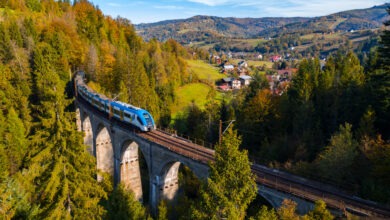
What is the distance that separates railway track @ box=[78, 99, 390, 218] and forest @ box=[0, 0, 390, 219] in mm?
1995

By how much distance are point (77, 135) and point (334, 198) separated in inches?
786

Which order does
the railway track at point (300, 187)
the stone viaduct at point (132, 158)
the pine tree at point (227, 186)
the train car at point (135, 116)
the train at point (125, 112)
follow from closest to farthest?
the pine tree at point (227, 186) → the railway track at point (300, 187) → the stone viaduct at point (132, 158) → the train car at point (135, 116) → the train at point (125, 112)

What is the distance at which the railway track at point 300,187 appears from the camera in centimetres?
2171

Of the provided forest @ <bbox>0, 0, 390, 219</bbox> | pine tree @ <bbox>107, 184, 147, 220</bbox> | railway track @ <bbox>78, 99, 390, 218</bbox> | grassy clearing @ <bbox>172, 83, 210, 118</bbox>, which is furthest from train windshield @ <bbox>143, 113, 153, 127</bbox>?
grassy clearing @ <bbox>172, 83, 210, 118</bbox>

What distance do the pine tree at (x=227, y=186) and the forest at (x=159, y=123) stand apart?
0.20 feet

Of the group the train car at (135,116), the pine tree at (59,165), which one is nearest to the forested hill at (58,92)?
the pine tree at (59,165)

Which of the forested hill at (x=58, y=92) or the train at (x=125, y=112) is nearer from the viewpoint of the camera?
the forested hill at (x=58, y=92)

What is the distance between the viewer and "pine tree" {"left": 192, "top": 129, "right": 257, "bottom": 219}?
1346 centimetres

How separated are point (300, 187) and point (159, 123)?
44253mm

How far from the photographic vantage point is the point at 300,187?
83.8ft

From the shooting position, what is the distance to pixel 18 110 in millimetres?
51062

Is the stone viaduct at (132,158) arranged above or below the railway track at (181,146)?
below

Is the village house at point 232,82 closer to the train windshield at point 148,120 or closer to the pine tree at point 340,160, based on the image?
the train windshield at point 148,120

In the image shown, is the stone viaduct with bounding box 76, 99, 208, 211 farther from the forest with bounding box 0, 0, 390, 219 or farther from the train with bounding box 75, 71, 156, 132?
the forest with bounding box 0, 0, 390, 219
